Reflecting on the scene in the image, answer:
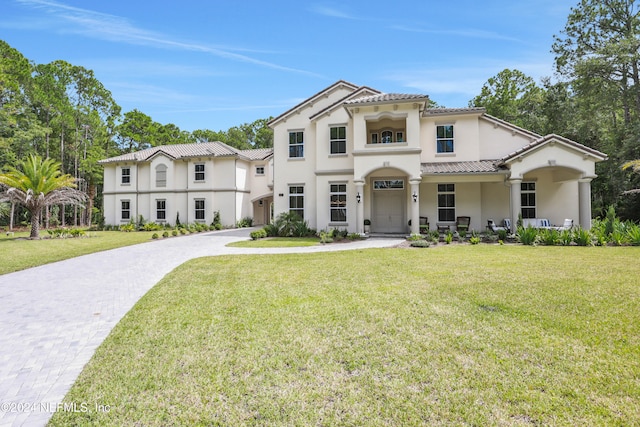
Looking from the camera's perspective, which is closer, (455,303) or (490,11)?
(455,303)

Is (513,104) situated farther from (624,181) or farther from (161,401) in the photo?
(161,401)

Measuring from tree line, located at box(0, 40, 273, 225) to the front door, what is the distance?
25.8 m

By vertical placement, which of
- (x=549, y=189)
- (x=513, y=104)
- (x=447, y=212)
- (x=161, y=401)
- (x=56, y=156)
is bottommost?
(x=161, y=401)

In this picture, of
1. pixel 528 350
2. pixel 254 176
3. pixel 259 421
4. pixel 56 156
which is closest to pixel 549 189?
pixel 528 350

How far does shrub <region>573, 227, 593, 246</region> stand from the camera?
44.6 feet

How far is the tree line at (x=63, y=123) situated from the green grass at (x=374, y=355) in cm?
2980

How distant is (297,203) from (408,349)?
16.7 meters

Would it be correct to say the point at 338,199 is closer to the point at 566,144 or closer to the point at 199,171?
the point at 566,144

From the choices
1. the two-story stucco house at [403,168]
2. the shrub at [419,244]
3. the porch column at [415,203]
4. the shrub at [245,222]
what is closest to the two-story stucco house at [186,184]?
the shrub at [245,222]

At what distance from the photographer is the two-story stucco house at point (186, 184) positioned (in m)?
28.1

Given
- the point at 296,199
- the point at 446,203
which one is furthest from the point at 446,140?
the point at 296,199

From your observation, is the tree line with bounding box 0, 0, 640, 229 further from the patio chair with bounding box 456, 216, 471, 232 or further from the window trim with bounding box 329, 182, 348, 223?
the window trim with bounding box 329, 182, 348, 223

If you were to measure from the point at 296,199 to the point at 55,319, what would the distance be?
1544cm

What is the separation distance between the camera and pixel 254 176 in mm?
30906
